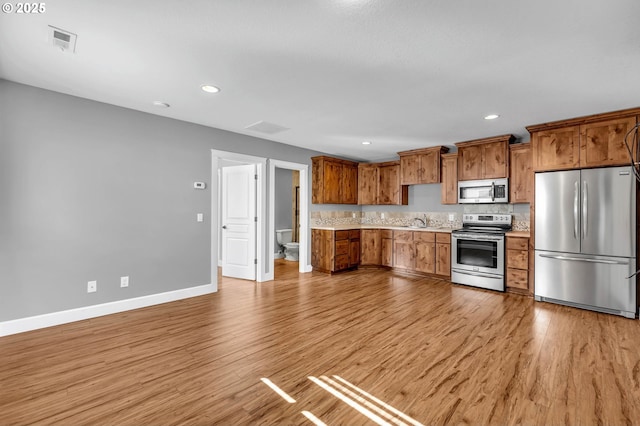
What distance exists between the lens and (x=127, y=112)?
3822 mm

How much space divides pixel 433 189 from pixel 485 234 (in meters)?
1.67

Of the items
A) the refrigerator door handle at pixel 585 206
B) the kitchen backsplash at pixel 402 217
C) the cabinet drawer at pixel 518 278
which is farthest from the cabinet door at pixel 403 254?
the refrigerator door handle at pixel 585 206

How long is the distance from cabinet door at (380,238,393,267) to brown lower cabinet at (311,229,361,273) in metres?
0.53

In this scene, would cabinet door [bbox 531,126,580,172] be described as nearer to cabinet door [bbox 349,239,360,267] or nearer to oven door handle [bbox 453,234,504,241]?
oven door handle [bbox 453,234,504,241]

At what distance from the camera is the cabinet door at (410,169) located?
6.11m

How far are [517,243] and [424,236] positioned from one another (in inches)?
60.5

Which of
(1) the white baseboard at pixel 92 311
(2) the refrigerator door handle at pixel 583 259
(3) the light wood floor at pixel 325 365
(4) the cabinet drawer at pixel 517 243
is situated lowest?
(3) the light wood floor at pixel 325 365

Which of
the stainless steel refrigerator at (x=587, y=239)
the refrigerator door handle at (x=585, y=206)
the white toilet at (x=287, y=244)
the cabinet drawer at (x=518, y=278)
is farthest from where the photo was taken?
the white toilet at (x=287, y=244)

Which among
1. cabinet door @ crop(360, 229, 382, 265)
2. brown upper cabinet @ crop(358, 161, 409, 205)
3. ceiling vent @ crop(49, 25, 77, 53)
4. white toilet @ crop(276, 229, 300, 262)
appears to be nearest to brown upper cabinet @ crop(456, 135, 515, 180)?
brown upper cabinet @ crop(358, 161, 409, 205)

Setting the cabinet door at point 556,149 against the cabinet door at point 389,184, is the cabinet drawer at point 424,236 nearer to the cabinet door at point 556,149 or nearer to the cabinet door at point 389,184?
the cabinet door at point 389,184

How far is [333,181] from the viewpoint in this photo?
6.52 meters

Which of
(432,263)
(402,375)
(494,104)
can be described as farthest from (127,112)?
(432,263)

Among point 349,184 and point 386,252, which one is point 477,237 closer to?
point 386,252

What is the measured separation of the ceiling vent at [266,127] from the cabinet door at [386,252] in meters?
3.20
